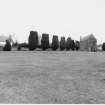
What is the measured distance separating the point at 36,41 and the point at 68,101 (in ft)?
142

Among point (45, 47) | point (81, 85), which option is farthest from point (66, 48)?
point (81, 85)

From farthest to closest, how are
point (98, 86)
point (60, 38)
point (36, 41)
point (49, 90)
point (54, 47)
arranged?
point (60, 38) → point (54, 47) → point (36, 41) → point (98, 86) → point (49, 90)

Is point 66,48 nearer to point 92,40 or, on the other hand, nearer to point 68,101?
point 92,40

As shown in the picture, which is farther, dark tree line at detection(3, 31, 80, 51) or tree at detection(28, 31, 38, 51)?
dark tree line at detection(3, 31, 80, 51)

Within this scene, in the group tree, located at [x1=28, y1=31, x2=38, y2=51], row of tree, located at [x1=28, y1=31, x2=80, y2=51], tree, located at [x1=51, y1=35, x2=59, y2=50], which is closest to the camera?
tree, located at [x1=28, y1=31, x2=38, y2=51]

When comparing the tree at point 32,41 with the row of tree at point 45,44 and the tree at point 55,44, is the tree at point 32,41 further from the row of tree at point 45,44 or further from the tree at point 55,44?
the tree at point 55,44

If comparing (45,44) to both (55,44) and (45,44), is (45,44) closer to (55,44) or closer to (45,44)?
(45,44)

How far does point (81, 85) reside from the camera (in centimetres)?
652

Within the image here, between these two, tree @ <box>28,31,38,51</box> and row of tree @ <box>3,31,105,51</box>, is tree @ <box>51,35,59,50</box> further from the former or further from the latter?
tree @ <box>28,31,38,51</box>

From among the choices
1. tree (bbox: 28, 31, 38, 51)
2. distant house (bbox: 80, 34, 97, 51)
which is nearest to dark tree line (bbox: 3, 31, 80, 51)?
tree (bbox: 28, 31, 38, 51)

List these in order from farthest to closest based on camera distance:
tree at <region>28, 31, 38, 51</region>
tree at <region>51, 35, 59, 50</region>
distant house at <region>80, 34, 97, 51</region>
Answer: distant house at <region>80, 34, 97, 51</region>, tree at <region>51, 35, 59, 50</region>, tree at <region>28, 31, 38, 51</region>

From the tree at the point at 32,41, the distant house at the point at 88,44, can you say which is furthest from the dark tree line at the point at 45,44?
the distant house at the point at 88,44

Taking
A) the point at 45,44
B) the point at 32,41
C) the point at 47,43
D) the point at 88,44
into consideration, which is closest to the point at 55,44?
the point at 47,43

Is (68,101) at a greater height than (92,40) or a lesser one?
lesser
